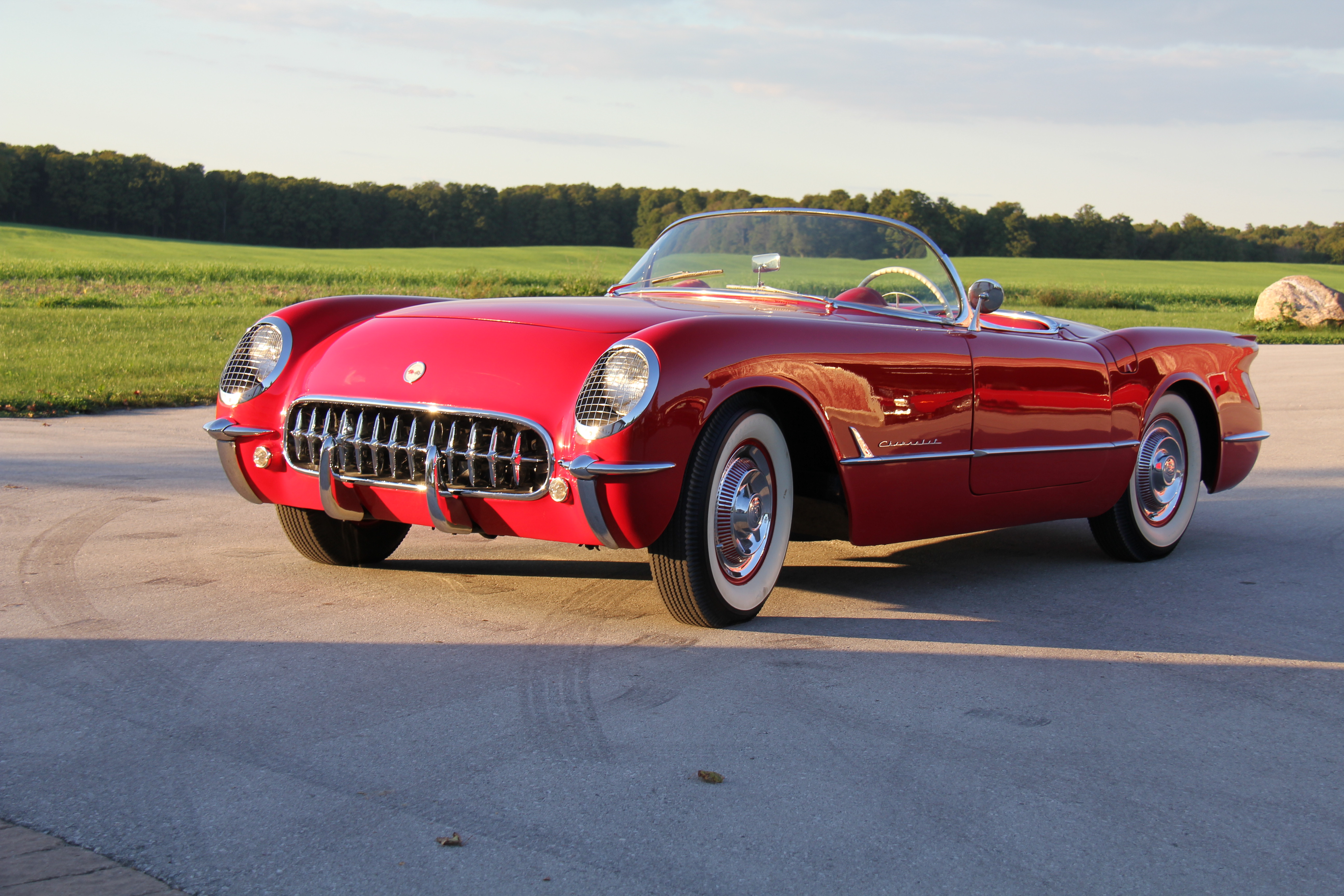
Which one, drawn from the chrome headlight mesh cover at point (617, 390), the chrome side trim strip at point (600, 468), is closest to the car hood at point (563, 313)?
the chrome headlight mesh cover at point (617, 390)

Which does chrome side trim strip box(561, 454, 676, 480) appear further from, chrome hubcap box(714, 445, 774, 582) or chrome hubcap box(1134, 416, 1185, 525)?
chrome hubcap box(1134, 416, 1185, 525)

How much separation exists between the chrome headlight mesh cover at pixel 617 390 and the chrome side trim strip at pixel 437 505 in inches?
18.6

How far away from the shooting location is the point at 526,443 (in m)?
3.82

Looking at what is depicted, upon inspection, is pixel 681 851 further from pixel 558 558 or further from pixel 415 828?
pixel 558 558

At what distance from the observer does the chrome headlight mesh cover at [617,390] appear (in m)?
3.69

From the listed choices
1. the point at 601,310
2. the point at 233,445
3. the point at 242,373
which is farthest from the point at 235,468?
the point at 601,310

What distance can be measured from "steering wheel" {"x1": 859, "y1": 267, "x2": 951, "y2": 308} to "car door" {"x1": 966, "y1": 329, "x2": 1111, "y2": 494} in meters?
0.24

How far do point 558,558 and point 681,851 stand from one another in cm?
283

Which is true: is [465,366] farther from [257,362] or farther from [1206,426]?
[1206,426]

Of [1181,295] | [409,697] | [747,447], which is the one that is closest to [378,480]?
[409,697]

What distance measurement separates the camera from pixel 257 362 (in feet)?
14.7

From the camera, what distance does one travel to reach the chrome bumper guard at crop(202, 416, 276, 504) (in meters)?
4.34

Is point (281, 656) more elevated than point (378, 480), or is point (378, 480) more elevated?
point (378, 480)

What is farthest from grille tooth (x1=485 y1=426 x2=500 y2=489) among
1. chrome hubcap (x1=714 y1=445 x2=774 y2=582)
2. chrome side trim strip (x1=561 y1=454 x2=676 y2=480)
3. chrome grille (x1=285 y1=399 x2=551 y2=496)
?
chrome hubcap (x1=714 y1=445 x2=774 y2=582)
